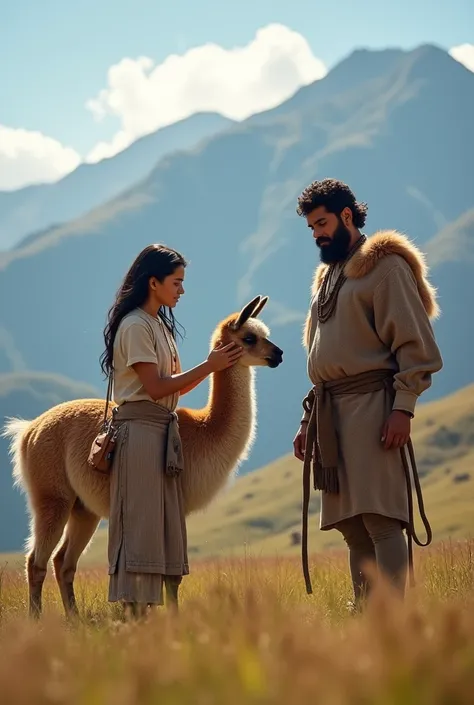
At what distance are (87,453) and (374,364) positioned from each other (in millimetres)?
2712

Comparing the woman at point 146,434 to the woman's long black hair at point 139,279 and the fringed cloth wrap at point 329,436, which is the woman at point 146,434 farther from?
the fringed cloth wrap at point 329,436

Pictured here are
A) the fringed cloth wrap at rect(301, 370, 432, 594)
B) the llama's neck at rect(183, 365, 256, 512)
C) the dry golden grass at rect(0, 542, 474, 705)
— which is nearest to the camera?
the dry golden grass at rect(0, 542, 474, 705)

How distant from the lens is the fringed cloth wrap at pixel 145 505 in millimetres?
5961

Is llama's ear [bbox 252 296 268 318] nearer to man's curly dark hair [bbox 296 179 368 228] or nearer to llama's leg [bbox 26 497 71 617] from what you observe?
man's curly dark hair [bbox 296 179 368 228]

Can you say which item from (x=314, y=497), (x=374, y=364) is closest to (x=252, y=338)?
(x=374, y=364)

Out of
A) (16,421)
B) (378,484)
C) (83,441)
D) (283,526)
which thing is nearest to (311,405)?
(378,484)

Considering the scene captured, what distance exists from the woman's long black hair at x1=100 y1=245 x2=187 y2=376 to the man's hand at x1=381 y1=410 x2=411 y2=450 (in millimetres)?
1594

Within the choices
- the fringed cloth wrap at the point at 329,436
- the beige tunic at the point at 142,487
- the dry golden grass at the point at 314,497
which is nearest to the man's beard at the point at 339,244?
the fringed cloth wrap at the point at 329,436

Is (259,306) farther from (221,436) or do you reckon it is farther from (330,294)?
(330,294)

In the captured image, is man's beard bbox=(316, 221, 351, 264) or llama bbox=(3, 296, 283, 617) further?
llama bbox=(3, 296, 283, 617)

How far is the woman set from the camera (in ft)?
19.6

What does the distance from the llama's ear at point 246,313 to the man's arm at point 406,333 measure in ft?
5.47

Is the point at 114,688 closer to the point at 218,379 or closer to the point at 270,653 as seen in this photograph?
the point at 270,653

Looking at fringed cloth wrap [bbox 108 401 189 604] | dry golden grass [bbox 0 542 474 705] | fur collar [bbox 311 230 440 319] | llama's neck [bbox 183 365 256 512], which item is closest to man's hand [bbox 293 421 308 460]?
fringed cloth wrap [bbox 108 401 189 604]
